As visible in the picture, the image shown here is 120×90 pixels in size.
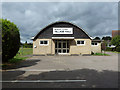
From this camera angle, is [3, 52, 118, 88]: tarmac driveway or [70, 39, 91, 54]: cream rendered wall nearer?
[3, 52, 118, 88]: tarmac driveway

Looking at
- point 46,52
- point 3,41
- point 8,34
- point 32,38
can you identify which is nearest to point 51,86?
point 3,41

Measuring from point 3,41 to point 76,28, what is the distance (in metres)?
12.4

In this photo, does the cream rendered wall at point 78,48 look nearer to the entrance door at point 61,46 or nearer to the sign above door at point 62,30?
the entrance door at point 61,46

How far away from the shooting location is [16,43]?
702 cm

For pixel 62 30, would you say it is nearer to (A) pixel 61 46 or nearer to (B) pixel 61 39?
(B) pixel 61 39

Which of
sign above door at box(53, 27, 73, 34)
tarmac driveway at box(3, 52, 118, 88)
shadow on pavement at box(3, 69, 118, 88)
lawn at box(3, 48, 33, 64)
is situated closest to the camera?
shadow on pavement at box(3, 69, 118, 88)

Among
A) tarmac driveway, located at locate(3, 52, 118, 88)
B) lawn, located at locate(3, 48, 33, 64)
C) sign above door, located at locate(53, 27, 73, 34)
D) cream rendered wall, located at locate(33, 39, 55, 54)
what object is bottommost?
tarmac driveway, located at locate(3, 52, 118, 88)

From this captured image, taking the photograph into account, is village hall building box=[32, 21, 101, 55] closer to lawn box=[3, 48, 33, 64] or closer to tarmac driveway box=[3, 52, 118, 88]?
lawn box=[3, 48, 33, 64]

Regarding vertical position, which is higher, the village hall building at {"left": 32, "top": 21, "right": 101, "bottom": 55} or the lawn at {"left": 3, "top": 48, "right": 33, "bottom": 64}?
the village hall building at {"left": 32, "top": 21, "right": 101, "bottom": 55}

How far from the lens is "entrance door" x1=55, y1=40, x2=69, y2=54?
15.2 m

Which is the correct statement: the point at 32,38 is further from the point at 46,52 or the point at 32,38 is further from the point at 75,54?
the point at 75,54

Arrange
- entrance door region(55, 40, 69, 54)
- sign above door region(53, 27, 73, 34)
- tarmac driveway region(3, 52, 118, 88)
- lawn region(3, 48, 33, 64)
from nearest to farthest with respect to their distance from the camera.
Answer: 1. tarmac driveway region(3, 52, 118, 88)
2. lawn region(3, 48, 33, 64)
3. sign above door region(53, 27, 73, 34)
4. entrance door region(55, 40, 69, 54)

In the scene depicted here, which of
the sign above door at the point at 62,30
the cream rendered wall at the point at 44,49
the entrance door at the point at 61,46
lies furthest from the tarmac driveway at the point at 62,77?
the sign above door at the point at 62,30

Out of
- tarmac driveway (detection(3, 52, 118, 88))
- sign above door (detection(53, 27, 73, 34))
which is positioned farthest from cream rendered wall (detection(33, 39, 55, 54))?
tarmac driveway (detection(3, 52, 118, 88))
